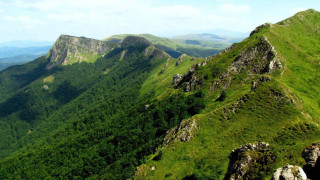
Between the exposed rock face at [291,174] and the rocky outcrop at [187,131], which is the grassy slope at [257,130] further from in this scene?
the exposed rock face at [291,174]

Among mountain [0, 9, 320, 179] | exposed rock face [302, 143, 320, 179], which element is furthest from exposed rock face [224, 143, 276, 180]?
exposed rock face [302, 143, 320, 179]

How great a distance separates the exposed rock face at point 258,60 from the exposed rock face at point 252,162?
210 feet

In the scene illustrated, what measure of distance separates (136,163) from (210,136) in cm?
4306

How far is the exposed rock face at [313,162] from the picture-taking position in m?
31.6

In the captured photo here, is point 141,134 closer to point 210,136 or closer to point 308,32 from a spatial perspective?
point 210,136

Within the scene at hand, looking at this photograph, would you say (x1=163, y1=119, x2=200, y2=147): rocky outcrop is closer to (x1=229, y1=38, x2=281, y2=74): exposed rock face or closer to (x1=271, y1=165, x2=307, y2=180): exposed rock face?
(x1=271, y1=165, x2=307, y2=180): exposed rock face

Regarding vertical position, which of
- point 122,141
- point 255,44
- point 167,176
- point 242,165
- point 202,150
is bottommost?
point 122,141

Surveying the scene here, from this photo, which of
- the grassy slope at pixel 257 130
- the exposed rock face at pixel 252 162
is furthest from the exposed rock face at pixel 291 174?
the exposed rock face at pixel 252 162

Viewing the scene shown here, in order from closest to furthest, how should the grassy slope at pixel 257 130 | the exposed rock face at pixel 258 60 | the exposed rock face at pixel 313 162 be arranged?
the exposed rock face at pixel 313 162, the grassy slope at pixel 257 130, the exposed rock face at pixel 258 60

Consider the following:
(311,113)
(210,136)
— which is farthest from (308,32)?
(210,136)

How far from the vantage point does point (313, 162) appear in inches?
1282

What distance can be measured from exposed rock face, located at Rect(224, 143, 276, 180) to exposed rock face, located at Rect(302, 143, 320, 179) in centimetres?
530

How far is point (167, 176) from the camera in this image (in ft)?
203

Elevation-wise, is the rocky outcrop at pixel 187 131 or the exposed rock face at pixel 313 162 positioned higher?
the exposed rock face at pixel 313 162
